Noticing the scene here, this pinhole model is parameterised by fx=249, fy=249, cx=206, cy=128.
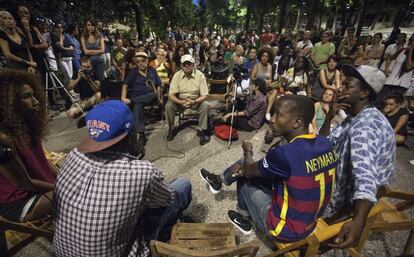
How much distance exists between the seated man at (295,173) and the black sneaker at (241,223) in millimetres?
576

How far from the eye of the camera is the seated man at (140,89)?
5.05 m

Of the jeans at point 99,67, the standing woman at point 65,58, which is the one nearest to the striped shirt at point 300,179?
the jeans at point 99,67

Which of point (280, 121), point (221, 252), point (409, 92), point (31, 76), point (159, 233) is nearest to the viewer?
point (221, 252)

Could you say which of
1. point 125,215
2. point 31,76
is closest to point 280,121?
point 125,215

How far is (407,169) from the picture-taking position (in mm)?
4422

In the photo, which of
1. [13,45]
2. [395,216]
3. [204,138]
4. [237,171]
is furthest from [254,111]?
[13,45]

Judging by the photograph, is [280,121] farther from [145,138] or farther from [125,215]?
[145,138]

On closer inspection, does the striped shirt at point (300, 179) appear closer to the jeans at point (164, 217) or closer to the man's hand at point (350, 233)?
the man's hand at point (350, 233)

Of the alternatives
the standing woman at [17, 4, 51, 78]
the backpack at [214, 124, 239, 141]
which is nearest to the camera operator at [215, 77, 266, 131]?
the backpack at [214, 124, 239, 141]

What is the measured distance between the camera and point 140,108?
509cm

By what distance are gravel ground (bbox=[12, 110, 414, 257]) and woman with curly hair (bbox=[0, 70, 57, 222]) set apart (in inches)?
36.8

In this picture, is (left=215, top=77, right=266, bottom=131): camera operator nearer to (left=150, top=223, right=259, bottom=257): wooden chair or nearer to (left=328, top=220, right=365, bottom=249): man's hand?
(left=150, top=223, right=259, bottom=257): wooden chair

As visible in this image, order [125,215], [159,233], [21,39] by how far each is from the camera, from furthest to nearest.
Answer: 1. [21,39]
2. [159,233]
3. [125,215]

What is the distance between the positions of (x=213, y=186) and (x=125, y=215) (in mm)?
1944
